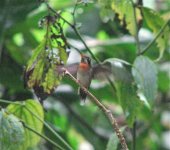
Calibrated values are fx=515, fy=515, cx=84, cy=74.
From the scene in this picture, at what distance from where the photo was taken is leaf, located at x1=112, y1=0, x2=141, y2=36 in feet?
2.91

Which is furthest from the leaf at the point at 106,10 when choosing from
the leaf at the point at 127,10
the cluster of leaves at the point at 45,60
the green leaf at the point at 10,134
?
the green leaf at the point at 10,134

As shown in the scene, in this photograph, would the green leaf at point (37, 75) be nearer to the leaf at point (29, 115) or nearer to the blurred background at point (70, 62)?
the leaf at point (29, 115)

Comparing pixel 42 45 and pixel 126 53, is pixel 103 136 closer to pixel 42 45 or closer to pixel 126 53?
pixel 126 53

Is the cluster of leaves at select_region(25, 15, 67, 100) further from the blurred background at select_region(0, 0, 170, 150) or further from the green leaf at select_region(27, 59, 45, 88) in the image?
the blurred background at select_region(0, 0, 170, 150)

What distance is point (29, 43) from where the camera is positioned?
1.48 meters

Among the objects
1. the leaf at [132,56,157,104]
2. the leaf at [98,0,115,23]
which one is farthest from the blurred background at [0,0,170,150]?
the leaf at [132,56,157,104]

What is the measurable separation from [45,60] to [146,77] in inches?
7.0

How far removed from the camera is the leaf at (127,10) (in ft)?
2.91

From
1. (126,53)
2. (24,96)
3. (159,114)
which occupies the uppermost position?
(126,53)

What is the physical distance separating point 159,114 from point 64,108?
318mm

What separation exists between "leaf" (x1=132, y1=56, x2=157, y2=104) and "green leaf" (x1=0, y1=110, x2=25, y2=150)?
218 mm

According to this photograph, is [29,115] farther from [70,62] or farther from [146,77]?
[70,62]

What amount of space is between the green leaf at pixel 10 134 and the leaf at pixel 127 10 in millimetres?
284

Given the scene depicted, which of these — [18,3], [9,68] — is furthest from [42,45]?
[9,68]
